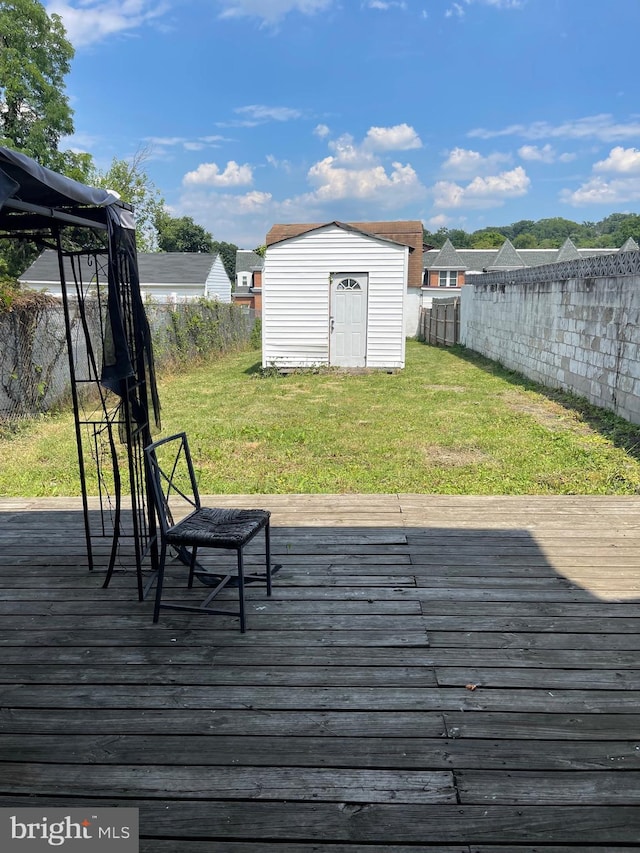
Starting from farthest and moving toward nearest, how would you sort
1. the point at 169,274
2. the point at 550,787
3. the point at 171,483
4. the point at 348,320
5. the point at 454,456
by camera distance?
the point at 169,274 < the point at 348,320 < the point at 454,456 < the point at 171,483 < the point at 550,787

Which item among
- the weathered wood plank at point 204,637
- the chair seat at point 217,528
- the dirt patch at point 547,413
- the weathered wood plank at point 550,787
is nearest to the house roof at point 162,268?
the dirt patch at point 547,413

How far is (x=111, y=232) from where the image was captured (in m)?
2.86

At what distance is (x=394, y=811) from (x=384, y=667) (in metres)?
0.72

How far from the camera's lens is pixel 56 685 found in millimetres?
2346

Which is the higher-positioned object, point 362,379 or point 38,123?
point 38,123

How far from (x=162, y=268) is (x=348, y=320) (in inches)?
612

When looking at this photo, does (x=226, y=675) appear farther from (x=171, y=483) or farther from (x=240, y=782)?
(x=171, y=483)

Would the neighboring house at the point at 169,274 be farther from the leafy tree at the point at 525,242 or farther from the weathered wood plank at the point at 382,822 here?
the leafy tree at the point at 525,242

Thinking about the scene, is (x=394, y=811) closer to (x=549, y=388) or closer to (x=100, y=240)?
(x=100, y=240)

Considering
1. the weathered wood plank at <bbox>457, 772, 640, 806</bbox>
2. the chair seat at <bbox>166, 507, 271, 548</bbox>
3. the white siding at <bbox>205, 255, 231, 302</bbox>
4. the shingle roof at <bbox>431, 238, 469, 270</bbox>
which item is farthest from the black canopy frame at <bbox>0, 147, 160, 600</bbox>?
the shingle roof at <bbox>431, 238, 469, 270</bbox>

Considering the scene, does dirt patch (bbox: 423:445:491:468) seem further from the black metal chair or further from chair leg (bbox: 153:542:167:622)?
chair leg (bbox: 153:542:167:622)

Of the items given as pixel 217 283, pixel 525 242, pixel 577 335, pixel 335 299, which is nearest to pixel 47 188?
pixel 577 335

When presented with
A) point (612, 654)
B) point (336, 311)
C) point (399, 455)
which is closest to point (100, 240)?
point (612, 654)

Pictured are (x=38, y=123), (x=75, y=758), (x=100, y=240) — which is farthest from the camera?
(x=38, y=123)
